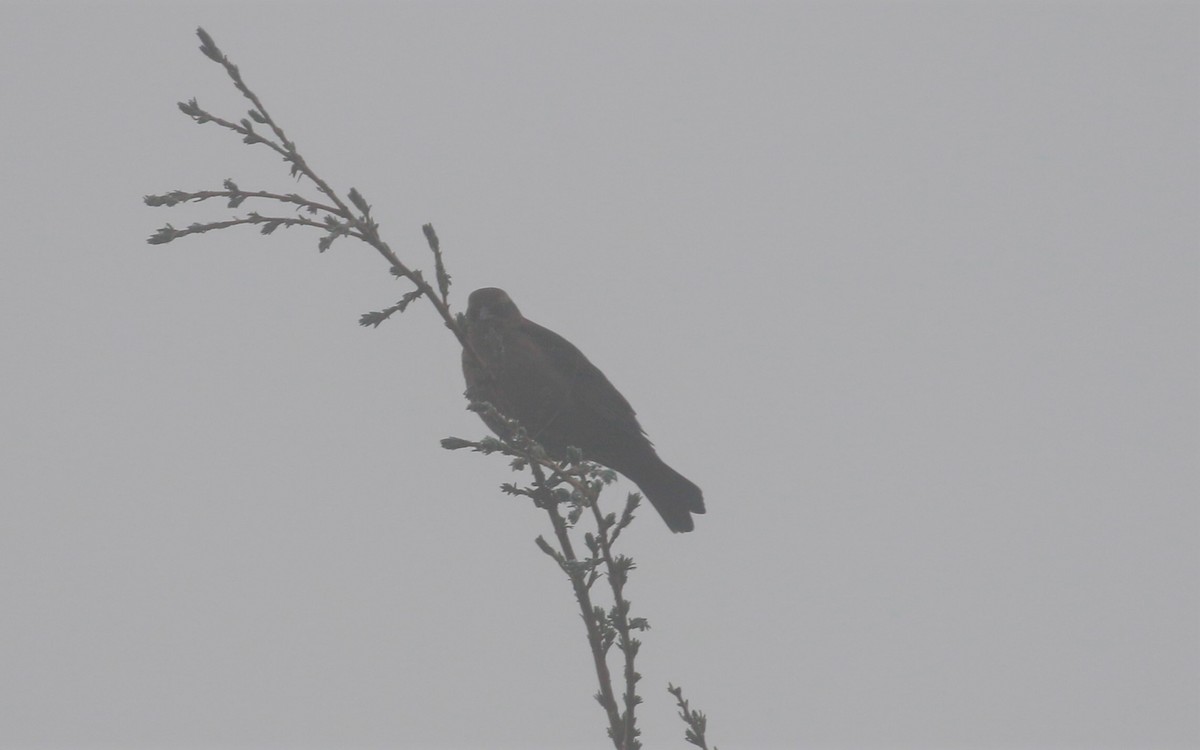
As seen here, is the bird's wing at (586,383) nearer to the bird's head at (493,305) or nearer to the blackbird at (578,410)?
the blackbird at (578,410)

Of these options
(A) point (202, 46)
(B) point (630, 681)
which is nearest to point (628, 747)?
(B) point (630, 681)

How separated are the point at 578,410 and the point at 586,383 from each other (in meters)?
0.17

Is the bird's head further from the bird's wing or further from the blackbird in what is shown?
the bird's wing

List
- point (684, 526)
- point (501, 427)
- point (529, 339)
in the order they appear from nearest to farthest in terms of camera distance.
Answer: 1. point (501, 427)
2. point (684, 526)
3. point (529, 339)

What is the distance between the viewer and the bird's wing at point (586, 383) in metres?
6.26

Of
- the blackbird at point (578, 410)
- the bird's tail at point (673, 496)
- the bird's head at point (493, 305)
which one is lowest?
the bird's tail at point (673, 496)

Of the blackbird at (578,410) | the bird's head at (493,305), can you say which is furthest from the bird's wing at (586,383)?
the bird's head at (493,305)

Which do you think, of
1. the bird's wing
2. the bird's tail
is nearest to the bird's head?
the bird's wing

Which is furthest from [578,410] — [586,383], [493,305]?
[493,305]

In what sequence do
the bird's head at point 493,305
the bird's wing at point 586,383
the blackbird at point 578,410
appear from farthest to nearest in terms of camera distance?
the bird's head at point 493,305
the bird's wing at point 586,383
the blackbird at point 578,410

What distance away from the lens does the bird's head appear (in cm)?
664

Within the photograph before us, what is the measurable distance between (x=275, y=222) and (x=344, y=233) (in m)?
0.22

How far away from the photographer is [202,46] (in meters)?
3.00

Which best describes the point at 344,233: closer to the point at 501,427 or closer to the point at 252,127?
the point at 252,127
